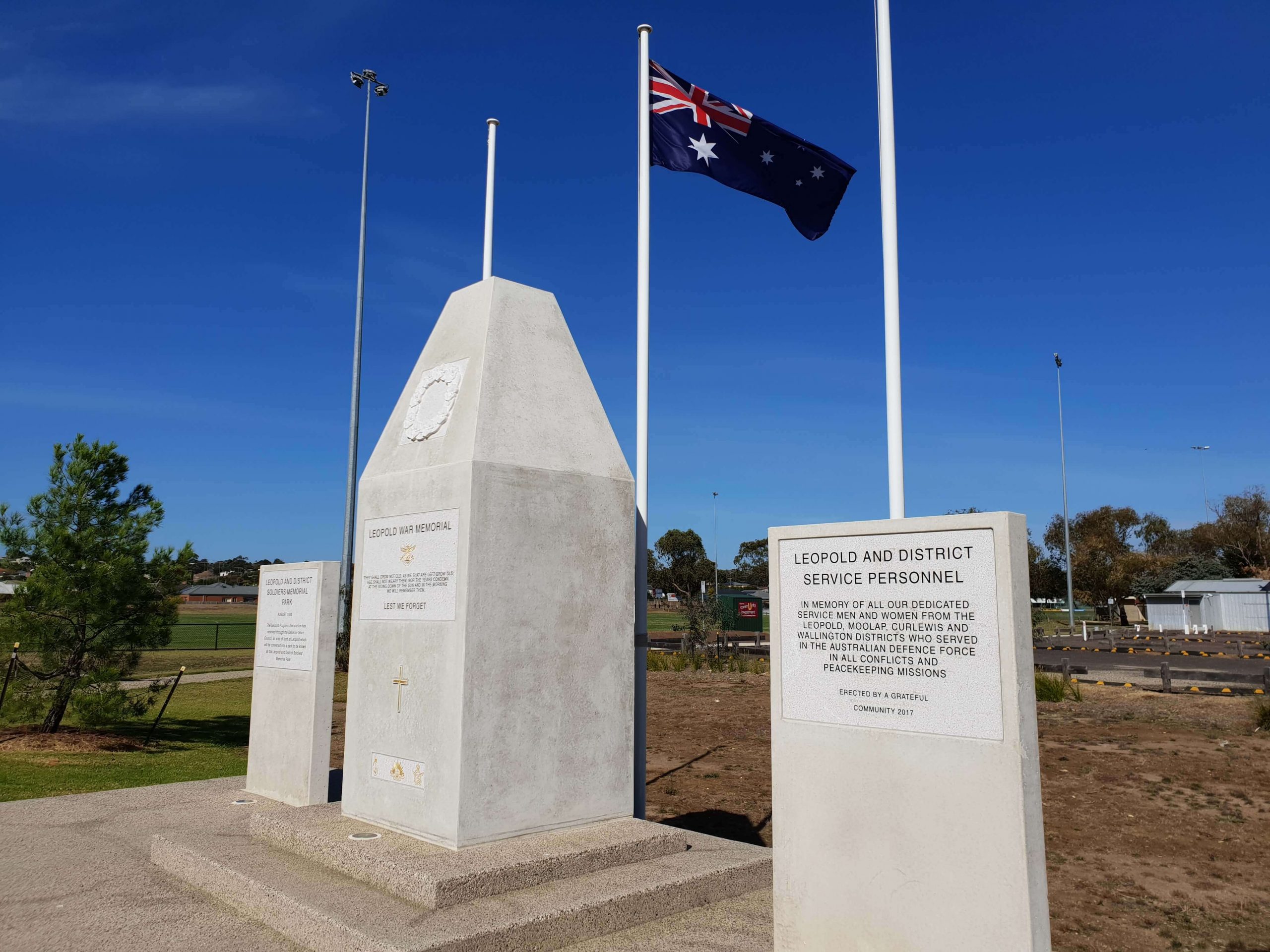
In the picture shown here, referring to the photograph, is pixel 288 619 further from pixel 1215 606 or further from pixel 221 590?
pixel 221 590

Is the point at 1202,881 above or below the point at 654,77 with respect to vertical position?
below

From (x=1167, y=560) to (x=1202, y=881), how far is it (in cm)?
6082

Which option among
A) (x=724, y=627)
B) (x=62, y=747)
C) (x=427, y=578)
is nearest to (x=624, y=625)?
(x=427, y=578)

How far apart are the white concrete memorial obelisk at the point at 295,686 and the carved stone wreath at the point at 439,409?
204cm

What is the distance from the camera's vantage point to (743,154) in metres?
8.27

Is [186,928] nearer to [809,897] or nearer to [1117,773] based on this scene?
[809,897]

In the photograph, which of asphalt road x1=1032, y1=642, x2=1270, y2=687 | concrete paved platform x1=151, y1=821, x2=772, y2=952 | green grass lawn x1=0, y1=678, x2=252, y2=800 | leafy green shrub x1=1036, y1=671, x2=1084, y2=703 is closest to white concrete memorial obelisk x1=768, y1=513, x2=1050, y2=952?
concrete paved platform x1=151, y1=821, x2=772, y2=952

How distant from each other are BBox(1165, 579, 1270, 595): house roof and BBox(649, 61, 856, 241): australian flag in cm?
4251

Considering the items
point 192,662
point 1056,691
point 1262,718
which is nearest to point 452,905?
point 1262,718

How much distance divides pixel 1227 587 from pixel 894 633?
159ft

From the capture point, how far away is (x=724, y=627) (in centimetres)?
3108

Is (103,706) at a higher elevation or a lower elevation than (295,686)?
lower

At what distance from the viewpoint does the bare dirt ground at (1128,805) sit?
6.25 m

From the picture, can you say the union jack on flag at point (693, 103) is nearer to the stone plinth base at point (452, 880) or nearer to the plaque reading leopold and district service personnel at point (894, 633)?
the plaque reading leopold and district service personnel at point (894, 633)
